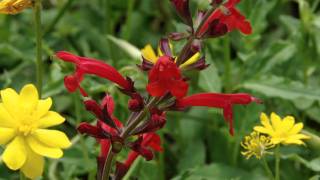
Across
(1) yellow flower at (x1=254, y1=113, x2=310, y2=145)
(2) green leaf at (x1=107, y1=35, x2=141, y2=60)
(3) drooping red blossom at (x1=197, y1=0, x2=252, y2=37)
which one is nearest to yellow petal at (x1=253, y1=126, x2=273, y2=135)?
(1) yellow flower at (x1=254, y1=113, x2=310, y2=145)

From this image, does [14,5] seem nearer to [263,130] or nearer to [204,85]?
[263,130]

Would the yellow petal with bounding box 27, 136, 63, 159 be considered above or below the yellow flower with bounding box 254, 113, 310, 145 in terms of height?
above

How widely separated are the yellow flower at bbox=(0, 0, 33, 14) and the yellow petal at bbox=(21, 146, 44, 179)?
338 mm

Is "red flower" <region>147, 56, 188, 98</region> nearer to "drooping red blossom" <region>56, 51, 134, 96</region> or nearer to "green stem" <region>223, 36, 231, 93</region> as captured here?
"drooping red blossom" <region>56, 51, 134, 96</region>

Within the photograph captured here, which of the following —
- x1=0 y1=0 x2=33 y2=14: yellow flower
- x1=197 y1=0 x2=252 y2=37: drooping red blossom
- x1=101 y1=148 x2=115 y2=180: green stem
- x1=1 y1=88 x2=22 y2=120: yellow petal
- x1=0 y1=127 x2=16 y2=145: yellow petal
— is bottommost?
x1=101 y1=148 x2=115 y2=180: green stem

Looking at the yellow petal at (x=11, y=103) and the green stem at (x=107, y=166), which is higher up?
the yellow petal at (x=11, y=103)

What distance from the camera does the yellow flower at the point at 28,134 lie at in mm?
1129

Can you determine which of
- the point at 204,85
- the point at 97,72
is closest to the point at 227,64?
the point at 204,85

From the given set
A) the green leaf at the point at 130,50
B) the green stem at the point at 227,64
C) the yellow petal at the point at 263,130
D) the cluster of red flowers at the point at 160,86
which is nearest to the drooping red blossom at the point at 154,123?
the cluster of red flowers at the point at 160,86

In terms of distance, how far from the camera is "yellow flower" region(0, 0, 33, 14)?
4.44ft

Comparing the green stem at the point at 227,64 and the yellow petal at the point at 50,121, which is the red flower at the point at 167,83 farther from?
the green stem at the point at 227,64

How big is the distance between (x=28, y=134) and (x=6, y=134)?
0.12 ft

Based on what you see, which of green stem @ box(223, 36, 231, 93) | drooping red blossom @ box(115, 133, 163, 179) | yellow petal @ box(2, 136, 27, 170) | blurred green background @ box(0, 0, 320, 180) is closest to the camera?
yellow petal @ box(2, 136, 27, 170)

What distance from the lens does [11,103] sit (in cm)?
118
